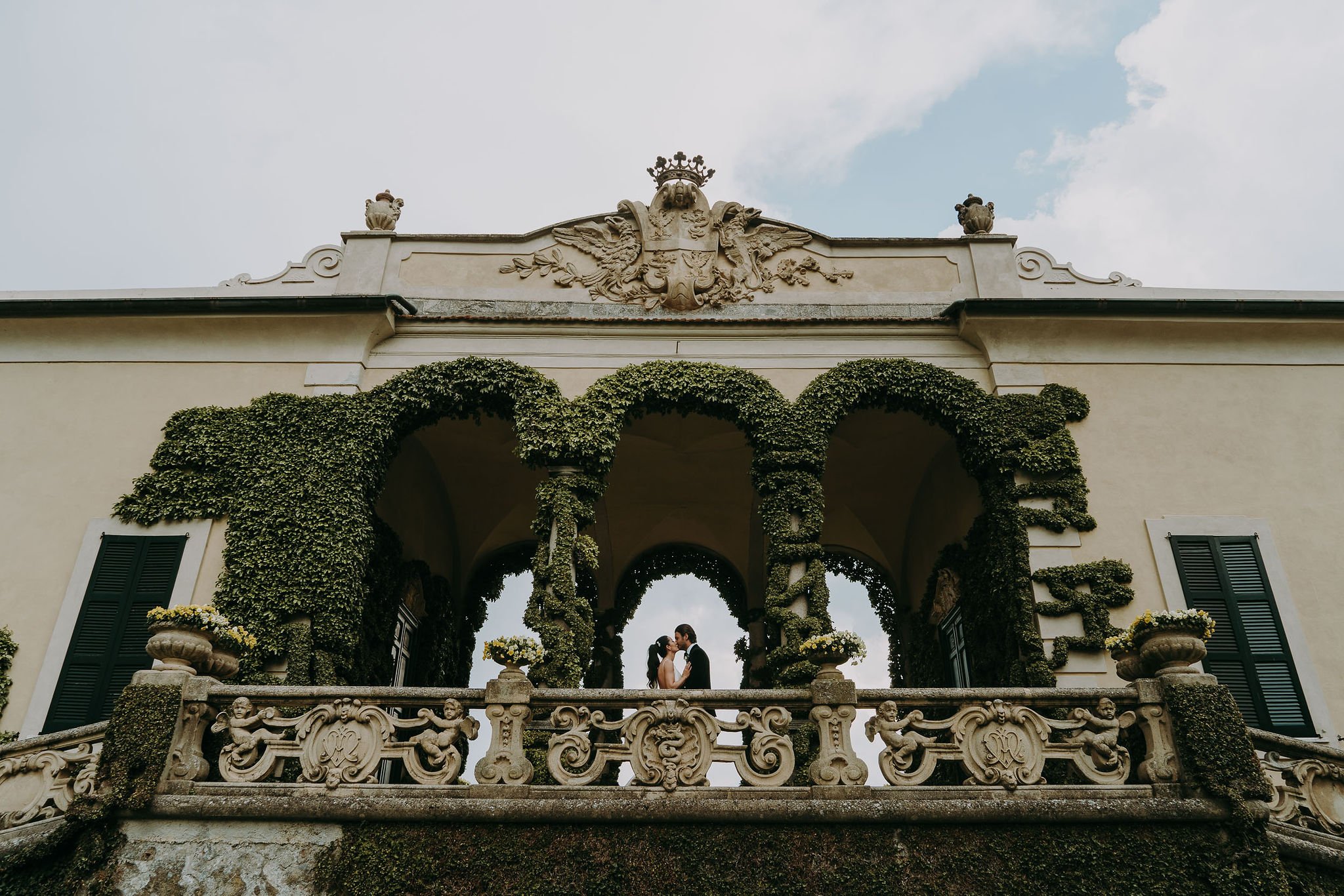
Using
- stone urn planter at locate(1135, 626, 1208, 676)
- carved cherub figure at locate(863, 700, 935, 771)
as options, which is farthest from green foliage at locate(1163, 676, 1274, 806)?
carved cherub figure at locate(863, 700, 935, 771)

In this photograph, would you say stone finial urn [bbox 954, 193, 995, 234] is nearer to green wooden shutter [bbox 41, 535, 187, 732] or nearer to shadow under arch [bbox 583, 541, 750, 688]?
shadow under arch [bbox 583, 541, 750, 688]

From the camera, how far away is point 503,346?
12633mm

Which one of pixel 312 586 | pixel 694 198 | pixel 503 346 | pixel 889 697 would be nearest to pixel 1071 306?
pixel 694 198

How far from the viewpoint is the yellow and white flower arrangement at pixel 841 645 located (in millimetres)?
8562

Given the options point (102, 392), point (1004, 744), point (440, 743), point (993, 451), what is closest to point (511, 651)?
point (440, 743)

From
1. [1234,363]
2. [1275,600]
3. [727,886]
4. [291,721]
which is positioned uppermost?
[1234,363]

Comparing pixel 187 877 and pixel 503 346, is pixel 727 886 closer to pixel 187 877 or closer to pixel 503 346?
pixel 187 877

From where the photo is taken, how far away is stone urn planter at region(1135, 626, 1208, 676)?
8008mm

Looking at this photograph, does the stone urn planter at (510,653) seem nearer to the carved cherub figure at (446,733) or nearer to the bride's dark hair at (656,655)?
the carved cherub figure at (446,733)

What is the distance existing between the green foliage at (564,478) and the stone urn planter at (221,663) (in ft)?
4.02

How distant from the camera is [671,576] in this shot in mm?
16719

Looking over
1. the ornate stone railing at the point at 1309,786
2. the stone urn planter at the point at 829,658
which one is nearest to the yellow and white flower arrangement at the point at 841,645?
the stone urn planter at the point at 829,658

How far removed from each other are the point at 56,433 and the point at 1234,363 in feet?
50.0

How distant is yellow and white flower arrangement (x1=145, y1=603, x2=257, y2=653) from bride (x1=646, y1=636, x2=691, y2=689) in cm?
417
